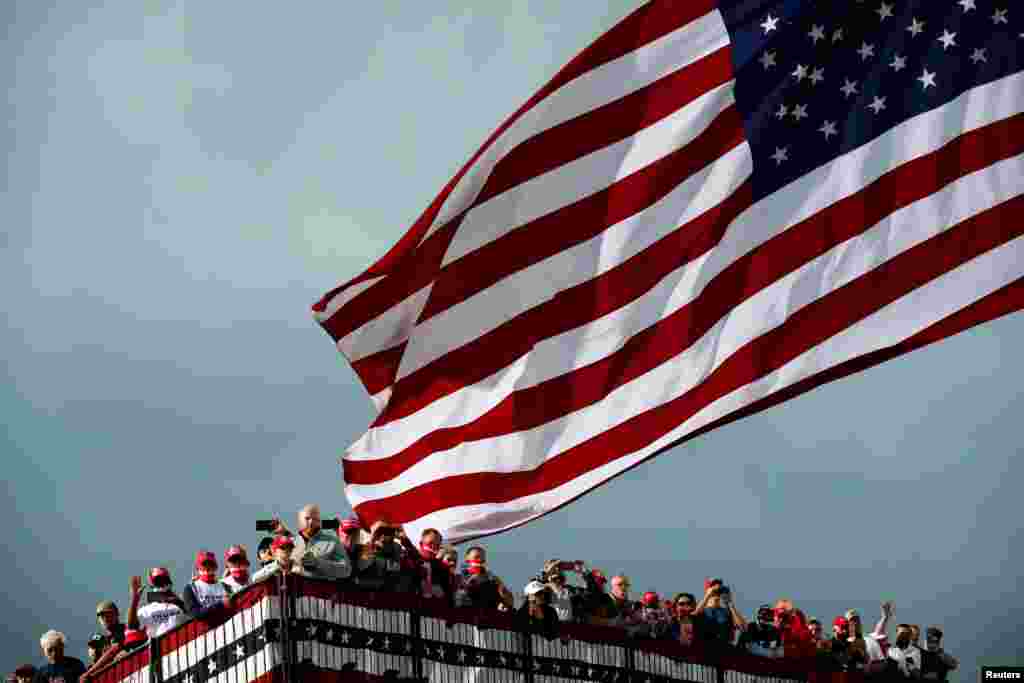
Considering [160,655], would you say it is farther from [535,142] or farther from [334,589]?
[535,142]

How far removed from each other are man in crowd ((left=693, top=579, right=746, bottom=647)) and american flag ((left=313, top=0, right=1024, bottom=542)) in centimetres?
562

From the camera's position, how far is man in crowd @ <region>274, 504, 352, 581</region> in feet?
150

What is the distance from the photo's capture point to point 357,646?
4697cm

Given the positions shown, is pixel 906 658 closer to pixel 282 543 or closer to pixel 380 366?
pixel 380 366

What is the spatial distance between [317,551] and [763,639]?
10696 mm

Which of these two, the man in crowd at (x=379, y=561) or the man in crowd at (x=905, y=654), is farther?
the man in crowd at (x=905, y=654)

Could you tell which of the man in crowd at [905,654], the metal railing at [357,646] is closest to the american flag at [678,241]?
the metal railing at [357,646]

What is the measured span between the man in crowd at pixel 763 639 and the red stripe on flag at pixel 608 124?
892 centimetres

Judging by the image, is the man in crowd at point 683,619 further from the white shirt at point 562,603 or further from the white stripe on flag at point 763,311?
the white stripe on flag at point 763,311

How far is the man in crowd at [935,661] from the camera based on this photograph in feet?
188

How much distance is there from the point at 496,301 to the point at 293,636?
5.72 m

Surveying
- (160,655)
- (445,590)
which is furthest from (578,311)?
(160,655)

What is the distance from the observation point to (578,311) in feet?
159

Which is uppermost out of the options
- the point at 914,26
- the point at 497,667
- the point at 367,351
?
the point at 914,26
